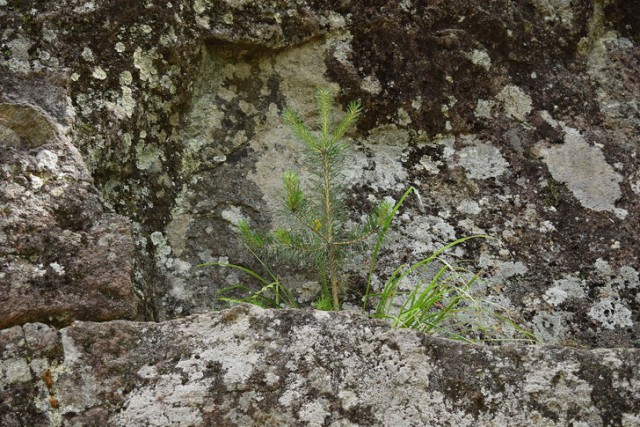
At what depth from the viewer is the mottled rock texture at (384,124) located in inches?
87.8

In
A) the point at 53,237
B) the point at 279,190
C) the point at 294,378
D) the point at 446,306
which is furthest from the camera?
the point at 279,190

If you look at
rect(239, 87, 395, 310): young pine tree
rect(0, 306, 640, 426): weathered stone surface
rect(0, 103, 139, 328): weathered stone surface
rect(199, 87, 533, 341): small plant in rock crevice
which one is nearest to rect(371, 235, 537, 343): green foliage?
rect(199, 87, 533, 341): small plant in rock crevice

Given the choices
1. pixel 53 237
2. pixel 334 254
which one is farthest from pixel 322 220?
pixel 53 237

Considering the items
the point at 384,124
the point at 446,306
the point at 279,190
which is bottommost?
the point at 446,306

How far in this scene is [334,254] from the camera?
7.18 ft

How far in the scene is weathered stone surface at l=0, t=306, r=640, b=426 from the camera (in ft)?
5.63

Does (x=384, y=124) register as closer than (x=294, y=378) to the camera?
No

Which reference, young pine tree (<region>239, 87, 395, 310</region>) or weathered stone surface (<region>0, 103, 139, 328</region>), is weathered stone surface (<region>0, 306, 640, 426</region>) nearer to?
weathered stone surface (<region>0, 103, 139, 328</region>)

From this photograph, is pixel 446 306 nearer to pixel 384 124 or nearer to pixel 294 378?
pixel 294 378

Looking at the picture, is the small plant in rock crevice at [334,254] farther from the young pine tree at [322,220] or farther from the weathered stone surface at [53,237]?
the weathered stone surface at [53,237]

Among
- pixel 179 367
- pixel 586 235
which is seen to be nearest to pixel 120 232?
pixel 179 367

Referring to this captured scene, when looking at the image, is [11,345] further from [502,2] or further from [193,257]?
[502,2]

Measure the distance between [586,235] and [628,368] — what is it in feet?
2.44

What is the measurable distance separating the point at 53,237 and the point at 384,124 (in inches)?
42.4
